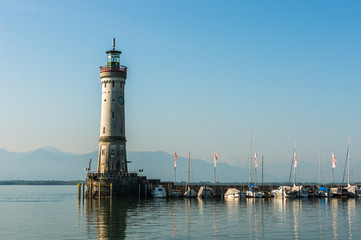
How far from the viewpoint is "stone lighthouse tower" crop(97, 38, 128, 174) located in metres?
89.9

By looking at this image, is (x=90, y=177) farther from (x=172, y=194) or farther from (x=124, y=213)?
(x=124, y=213)

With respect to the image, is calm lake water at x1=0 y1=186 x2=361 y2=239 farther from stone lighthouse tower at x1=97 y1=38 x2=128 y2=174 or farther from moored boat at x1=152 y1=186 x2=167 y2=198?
moored boat at x1=152 y1=186 x2=167 y2=198

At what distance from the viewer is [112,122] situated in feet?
296

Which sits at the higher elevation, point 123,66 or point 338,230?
point 123,66

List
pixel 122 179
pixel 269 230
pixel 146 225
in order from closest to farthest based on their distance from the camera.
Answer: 1. pixel 269 230
2. pixel 146 225
3. pixel 122 179

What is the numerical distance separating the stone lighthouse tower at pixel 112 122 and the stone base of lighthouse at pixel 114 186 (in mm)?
1817

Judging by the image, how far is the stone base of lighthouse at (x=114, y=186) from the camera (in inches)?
3457

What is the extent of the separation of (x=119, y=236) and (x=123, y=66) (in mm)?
55465

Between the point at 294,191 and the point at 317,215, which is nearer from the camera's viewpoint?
the point at 317,215

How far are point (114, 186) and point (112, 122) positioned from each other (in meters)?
12.2

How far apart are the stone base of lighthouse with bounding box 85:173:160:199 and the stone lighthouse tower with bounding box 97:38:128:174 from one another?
1817 millimetres

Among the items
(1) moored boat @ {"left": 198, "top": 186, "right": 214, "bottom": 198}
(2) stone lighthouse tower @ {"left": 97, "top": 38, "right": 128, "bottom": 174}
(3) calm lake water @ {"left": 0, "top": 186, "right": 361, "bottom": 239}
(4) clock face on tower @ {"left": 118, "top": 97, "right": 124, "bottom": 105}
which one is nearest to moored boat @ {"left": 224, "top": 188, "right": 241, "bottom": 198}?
(1) moored boat @ {"left": 198, "top": 186, "right": 214, "bottom": 198}

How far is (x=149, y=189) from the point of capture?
93625 mm

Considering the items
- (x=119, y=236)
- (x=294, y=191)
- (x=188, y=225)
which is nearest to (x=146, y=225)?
(x=188, y=225)
